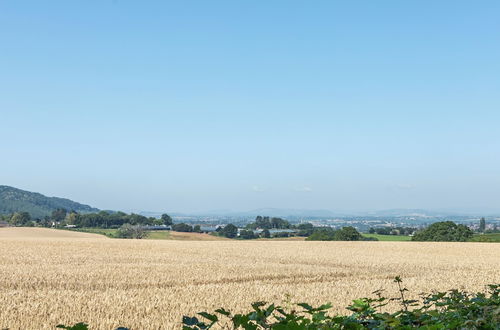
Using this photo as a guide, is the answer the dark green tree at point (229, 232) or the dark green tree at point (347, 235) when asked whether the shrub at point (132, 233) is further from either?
the dark green tree at point (347, 235)

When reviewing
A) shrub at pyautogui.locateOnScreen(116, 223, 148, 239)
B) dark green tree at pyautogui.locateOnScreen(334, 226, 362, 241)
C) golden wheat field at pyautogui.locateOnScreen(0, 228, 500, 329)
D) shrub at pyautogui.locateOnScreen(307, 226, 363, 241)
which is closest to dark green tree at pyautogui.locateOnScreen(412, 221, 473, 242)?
dark green tree at pyautogui.locateOnScreen(334, 226, 362, 241)

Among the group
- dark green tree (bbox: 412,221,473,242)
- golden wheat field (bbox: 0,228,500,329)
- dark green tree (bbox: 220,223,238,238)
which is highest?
dark green tree (bbox: 412,221,473,242)

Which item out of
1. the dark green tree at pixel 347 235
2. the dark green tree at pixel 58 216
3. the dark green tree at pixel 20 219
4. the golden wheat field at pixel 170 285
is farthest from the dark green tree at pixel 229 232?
the golden wheat field at pixel 170 285

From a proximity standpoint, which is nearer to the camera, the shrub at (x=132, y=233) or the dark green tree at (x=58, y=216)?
the shrub at (x=132, y=233)

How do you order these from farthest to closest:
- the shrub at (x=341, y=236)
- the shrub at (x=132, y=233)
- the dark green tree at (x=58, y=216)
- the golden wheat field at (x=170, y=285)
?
1. the dark green tree at (x=58, y=216)
2. the shrub at (x=132, y=233)
3. the shrub at (x=341, y=236)
4. the golden wheat field at (x=170, y=285)

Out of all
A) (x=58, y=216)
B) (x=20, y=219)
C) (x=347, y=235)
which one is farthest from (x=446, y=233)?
(x=58, y=216)

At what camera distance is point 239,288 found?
17.9 metres

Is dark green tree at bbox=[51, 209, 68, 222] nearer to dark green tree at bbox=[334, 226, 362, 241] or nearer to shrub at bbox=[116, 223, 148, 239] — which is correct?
shrub at bbox=[116, 223, 148, 239]

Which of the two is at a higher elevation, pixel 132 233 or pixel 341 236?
pixel 341 236

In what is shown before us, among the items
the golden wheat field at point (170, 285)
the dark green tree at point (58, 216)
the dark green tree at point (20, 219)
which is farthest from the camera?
the dark green tree at point (58, 216)

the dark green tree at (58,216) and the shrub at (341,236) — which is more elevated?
the dark green tree at (58,216)

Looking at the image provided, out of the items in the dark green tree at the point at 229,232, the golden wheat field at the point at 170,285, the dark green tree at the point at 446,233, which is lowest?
the golden wheat field at the point at 170,285

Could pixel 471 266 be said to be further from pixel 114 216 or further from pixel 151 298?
pixel 114 216

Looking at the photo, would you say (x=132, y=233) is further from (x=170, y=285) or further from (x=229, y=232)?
(x=170, y=285)
